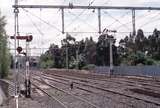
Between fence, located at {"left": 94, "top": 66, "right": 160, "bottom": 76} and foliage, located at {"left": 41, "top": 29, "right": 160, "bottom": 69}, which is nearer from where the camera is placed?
fence, located at {"left": 94, "top": 66, "right": 160, "bottom": 76}

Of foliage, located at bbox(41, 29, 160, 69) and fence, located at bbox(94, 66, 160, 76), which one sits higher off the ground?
foliage, located at bbox(41, 29, 160, 69)

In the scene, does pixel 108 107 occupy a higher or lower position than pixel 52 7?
lower

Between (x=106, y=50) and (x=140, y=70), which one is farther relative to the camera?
(x=106, y=50)

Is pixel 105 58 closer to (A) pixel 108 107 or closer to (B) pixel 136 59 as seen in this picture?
(B) pixel 136 59

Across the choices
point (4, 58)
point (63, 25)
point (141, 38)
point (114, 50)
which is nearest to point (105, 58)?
point (114, 50)

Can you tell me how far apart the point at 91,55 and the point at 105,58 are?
758 centimetres

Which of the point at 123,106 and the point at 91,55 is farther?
the point at 91,55

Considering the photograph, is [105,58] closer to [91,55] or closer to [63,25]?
[91,55]

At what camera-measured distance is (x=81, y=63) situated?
125m

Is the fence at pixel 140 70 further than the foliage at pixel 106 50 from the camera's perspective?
No

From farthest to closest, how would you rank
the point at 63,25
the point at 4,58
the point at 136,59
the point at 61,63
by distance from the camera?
the point at 61,63, the point at 136,59, the point at 4,58, the point at 63,25

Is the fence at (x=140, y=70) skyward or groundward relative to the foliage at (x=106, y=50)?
groundward

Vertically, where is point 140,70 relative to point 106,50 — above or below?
below

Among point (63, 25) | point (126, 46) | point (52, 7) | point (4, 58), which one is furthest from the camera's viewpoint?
point (126, 46)
